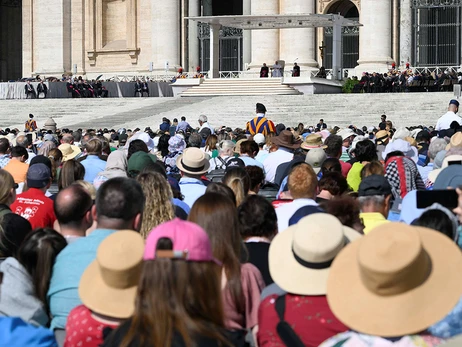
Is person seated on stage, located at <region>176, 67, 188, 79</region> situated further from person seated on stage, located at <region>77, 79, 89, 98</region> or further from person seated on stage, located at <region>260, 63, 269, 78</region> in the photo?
person seated on stage, located at <region>260, 63, 269, 78</region>

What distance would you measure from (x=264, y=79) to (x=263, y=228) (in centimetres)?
2991

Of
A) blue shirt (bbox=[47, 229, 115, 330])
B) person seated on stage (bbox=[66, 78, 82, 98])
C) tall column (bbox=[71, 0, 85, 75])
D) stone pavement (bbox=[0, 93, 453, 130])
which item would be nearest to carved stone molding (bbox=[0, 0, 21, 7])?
tall column (bbox=[71, 0, 85, 75])

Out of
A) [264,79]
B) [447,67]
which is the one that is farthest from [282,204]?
[447,67]

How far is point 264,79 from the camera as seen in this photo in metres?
35.4

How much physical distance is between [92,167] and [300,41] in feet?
97.9

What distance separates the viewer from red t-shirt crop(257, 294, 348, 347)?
4.20 m

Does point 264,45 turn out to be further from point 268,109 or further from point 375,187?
point 375,187

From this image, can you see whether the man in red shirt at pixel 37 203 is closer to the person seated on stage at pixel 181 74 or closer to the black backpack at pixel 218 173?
the black backpack at pixel 218 173

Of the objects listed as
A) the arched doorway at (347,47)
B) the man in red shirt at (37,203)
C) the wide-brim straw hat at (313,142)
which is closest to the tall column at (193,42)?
the arched doorway at (347,47)

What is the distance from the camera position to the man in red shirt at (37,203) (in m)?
7.60

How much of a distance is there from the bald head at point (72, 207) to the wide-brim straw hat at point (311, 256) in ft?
5.95

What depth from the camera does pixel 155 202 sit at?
20.6ft

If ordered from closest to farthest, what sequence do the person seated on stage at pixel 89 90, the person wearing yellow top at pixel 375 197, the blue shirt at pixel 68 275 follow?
the blue shirt at pixel 68 275, the person wearing yellow top at pixel 375 197, the person seated on stage at pixel 89 90

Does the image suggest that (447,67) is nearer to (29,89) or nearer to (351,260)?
(29,89)
